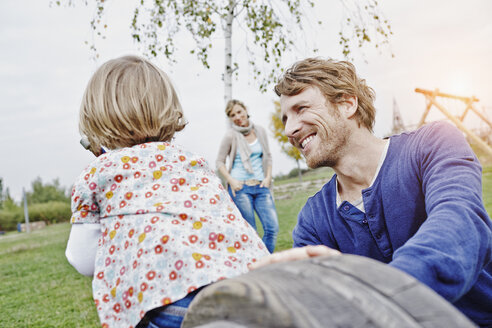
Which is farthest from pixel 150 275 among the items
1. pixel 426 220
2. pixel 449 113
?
pixel 449 113

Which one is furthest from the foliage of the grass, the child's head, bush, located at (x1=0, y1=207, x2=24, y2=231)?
the child's head

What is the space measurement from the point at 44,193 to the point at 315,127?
63529 mm

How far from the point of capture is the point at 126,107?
1929mm

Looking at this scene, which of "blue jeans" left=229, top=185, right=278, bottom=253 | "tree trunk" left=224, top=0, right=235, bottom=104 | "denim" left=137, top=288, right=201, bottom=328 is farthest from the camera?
"tree trunk" left=224, top=0, right=235, bottom=104

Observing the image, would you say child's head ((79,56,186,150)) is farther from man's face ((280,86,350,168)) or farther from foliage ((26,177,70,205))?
foliage ((26,177,70,205))

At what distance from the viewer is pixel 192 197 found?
170 cm

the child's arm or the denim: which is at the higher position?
the child's arm

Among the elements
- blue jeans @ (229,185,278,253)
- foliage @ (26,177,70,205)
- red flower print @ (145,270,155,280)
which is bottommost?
foliage @ (26,177,70,205)

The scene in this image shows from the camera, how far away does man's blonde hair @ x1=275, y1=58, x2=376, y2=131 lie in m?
2.21

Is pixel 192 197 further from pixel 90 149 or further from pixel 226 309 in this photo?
pixel 226 309

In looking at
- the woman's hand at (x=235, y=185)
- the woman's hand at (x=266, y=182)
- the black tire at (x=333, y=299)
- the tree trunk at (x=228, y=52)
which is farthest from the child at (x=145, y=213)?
the tree trunk at (x=228, y=52)

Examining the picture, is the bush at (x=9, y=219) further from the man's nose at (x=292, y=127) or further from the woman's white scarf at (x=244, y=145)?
the man's nose at (x=292, y=127)

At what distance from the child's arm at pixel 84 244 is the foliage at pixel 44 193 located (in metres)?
60.4

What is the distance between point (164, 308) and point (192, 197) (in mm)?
425
